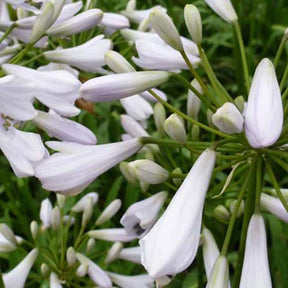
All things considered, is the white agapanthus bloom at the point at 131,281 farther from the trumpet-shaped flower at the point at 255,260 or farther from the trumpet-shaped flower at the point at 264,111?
the trumpet-shaped flower at the point at 264,111

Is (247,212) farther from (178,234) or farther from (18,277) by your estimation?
(18,277)

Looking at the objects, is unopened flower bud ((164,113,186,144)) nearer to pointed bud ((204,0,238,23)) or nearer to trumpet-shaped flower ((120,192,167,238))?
trumpet-shaped flower ((120,192,167,238))

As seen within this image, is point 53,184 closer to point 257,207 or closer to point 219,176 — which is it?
point 257,207

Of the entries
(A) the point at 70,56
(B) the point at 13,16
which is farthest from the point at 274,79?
(B) the point at 13,16

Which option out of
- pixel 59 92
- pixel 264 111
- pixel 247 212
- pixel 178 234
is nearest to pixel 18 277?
pixel 59 92

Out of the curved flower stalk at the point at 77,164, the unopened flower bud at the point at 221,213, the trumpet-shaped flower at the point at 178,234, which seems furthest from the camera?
the unopened flower bud at the point at 221,213

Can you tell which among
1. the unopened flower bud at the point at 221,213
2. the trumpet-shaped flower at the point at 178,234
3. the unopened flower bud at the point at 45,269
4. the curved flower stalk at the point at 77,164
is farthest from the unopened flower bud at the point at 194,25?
the unopened flower bud at the point at 45,269

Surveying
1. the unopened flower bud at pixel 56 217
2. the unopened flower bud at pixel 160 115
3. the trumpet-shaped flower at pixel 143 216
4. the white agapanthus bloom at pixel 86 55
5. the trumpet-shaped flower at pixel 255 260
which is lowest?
the unopened flower bud at pixel 56 217
